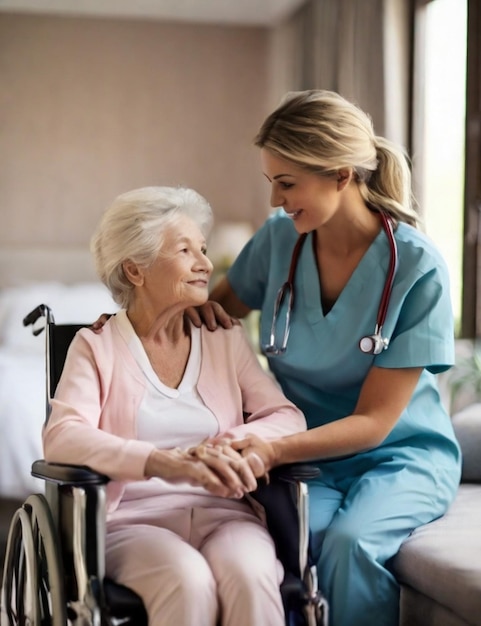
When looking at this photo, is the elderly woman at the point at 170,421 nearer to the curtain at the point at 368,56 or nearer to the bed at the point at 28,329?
the bed at the point at 28,329

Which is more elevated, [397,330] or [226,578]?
[397,330]

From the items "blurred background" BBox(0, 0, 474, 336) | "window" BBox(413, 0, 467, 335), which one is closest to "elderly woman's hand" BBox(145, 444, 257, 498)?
"window" BBox(413, 0, 467, 335)

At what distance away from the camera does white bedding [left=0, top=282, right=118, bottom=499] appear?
3.37 metres

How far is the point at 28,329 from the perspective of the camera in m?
4.36

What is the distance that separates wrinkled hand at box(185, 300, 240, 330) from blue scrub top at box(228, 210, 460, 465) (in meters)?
0.20

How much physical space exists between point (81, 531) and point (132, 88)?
12.7 ft

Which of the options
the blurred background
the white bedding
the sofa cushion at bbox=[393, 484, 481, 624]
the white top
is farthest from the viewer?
the blurred background

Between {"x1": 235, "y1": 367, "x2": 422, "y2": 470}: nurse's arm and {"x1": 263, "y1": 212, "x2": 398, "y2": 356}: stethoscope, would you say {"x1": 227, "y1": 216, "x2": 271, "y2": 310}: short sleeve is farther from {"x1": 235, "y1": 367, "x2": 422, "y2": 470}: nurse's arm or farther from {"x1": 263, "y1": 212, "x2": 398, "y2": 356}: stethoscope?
{"x1": 235, "y1": 367, "x2": 422, "y2": 470}: nurse's arm

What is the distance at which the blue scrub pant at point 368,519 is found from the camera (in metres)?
1.93

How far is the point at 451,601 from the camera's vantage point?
5.96 feet

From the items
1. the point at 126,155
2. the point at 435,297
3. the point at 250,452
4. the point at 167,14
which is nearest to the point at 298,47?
the point at 167,14

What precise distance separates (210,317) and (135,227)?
26cm

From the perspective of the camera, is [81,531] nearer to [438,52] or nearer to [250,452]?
[250,452]

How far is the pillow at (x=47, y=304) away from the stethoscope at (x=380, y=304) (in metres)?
2.17
